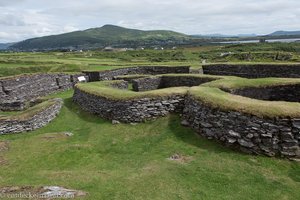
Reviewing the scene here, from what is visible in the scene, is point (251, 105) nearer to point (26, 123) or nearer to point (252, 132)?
point (252, 132)

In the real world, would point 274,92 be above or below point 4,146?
above

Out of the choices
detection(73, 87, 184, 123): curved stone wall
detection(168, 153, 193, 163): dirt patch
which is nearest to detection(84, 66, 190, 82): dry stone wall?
detection(73, 87, 184, 123): curved stone wall

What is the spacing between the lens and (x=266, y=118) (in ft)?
44.9

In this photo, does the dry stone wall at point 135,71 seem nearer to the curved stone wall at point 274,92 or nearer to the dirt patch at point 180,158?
the curved stone wall at point 274,92

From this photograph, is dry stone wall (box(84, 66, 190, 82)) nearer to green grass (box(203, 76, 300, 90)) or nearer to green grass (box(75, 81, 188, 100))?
green grass (box(203, 76, 300, 90))

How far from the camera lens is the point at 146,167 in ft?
45.3

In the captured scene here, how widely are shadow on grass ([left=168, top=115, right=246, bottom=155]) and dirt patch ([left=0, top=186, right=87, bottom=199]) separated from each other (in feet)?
21.7

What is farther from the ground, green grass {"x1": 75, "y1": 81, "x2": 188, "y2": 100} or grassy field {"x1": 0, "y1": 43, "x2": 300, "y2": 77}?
green grass {"x1": 75, "y1": 81, "x2": 188, "y2": 100}

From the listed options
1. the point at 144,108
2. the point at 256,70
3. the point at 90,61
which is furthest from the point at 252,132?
the point at 90,61

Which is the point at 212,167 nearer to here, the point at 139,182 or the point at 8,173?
the point at 139,182

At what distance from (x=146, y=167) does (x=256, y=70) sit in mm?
19227

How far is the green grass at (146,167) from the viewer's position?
11562 mm

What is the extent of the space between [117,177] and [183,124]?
6.32m

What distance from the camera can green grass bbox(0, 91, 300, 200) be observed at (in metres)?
11.6
